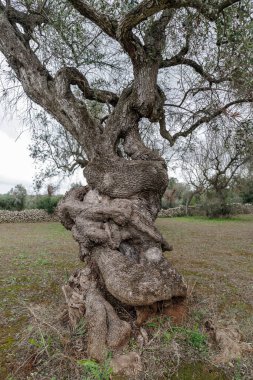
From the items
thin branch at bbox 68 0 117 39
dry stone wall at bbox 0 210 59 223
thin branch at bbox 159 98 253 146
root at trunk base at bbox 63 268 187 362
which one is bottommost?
root at trunk base at bbox 63 268 187 362

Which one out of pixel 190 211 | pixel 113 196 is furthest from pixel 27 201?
pixel 113 196

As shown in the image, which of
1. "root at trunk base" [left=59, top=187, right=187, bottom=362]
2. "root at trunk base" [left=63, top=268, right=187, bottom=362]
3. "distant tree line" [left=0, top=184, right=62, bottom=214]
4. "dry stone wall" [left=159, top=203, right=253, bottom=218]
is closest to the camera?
"root at trunk base" [left=63, top=268, right=187, bottom=362]

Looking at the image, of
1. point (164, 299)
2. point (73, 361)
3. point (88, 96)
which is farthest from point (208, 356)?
point (88, 96)

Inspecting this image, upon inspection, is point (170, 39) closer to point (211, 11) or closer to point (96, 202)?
point (211, 11)

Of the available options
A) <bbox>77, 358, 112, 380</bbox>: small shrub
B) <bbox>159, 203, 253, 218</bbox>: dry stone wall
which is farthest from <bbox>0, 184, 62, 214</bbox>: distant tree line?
<bbox>77, 358, 112, 380</bbox>: small shrub

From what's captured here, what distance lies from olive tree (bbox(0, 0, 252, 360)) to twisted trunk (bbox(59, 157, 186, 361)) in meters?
0.01

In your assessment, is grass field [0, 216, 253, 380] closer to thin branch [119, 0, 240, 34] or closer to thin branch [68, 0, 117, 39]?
thin branch [119, 0, 240, 34]

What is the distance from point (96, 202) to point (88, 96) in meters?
2.57

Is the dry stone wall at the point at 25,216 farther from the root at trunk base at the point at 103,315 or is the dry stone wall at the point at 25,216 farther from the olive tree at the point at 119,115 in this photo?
the root at trunk base at the point at 103,315

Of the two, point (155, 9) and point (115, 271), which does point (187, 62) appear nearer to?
point (155, 9)

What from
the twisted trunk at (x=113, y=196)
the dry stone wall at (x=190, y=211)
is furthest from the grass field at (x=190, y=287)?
the dry stone wall at (x=190, y=211)

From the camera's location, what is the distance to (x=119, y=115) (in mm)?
4672

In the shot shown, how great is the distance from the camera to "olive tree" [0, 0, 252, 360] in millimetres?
3086

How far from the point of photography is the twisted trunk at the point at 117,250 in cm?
290
